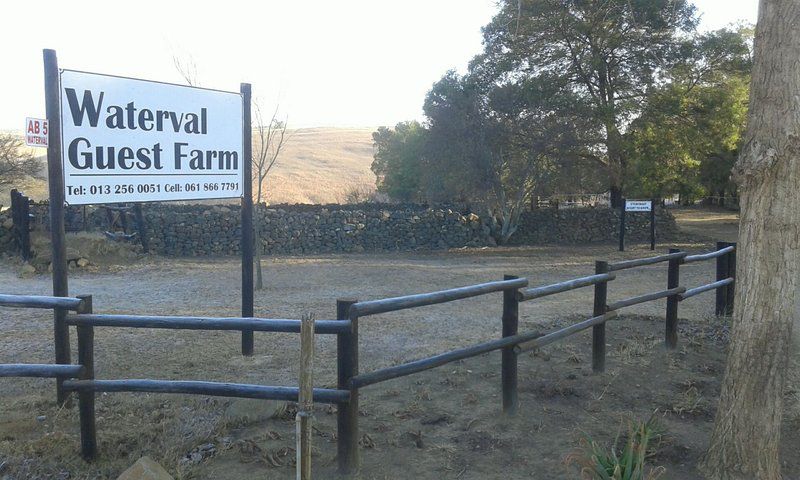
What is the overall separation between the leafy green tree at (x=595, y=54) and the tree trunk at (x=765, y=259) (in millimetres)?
17242

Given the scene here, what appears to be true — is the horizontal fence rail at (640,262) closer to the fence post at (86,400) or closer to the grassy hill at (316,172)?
the fence post at (86,400)

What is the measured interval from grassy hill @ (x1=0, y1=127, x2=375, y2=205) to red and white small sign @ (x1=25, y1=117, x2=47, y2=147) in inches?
908

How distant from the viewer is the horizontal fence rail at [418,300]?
12.9 ft

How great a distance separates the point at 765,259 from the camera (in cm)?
383

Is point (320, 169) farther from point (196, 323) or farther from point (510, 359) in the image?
point (196, 323)

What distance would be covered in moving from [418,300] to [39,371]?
2.30 meters

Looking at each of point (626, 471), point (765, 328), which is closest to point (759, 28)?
point (765, 328)

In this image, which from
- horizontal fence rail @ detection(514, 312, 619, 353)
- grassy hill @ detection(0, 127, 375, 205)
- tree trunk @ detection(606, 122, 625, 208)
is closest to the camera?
horizontal fence rail @ detection(514, 312, 619, 353)

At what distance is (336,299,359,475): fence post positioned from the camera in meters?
3.91

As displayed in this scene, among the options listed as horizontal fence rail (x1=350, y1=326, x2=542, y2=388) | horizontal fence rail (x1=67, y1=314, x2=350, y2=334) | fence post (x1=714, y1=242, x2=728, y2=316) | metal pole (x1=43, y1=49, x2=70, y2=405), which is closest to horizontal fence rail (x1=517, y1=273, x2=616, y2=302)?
horizontal fence rail (x1=350, y1=326, x2=542, y2=388)

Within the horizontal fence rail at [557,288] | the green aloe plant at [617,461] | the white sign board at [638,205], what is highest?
the white sign board at [638,205]

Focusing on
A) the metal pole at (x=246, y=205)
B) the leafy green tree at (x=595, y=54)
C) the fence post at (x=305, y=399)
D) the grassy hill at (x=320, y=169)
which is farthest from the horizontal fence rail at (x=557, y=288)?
the grassy hill at (x=320, y=169)

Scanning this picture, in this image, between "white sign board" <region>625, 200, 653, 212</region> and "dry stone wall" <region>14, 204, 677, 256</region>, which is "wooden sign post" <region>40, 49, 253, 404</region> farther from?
"white sign board" <region>625, 200, 653, 212</region>

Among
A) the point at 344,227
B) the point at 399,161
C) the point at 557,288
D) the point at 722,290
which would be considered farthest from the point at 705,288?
the point at 399,161
